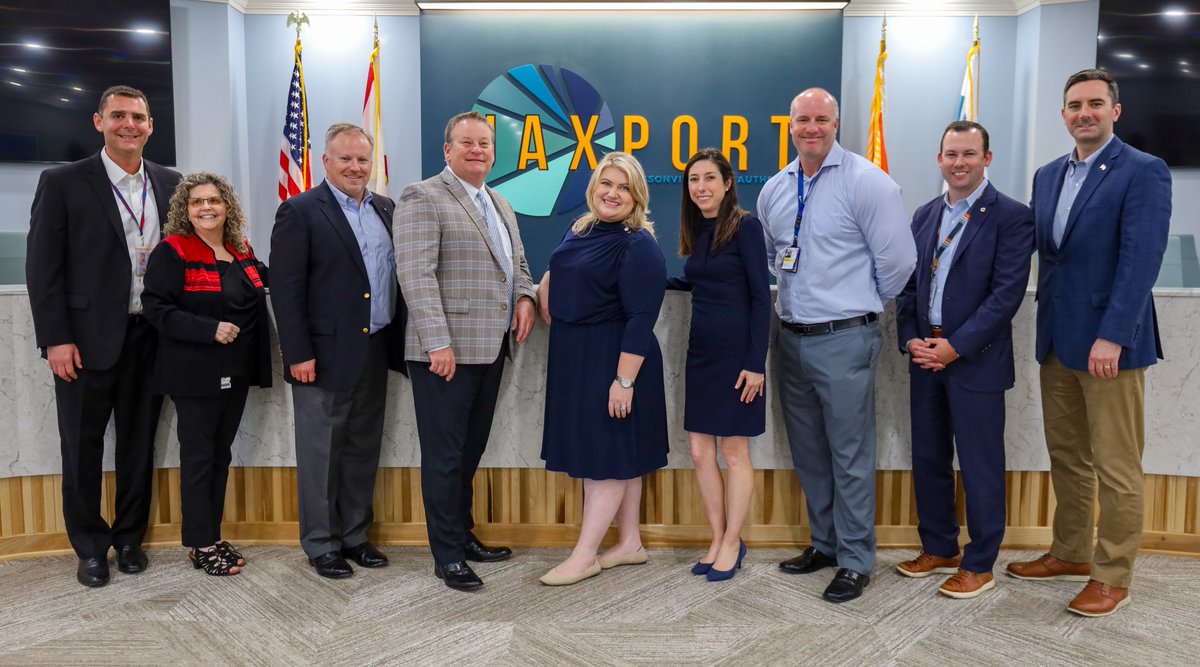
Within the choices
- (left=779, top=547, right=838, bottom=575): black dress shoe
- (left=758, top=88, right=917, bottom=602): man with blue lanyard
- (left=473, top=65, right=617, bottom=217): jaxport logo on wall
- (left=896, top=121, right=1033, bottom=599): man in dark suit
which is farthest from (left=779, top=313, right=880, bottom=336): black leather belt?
(left=473, top=65, right=617, bottom=217): jaxport logo on wall

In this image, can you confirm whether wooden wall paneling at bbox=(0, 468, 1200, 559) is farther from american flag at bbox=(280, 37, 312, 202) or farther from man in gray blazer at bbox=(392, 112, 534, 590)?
american flag at bbox=(280, 37, 312, 202)

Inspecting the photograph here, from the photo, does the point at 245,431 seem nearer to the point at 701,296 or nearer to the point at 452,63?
the point at 701,296

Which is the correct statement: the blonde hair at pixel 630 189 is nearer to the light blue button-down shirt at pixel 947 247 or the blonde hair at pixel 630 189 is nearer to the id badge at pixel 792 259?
the id badge at pixel 792 259

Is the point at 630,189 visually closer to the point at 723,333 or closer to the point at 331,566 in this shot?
the point at 723,333

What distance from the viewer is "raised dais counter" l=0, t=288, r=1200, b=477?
308 centimetres

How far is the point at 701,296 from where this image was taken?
112 inches

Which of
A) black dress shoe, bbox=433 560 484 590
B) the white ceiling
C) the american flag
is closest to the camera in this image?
black dress shoe, bbox=433 560 484 590

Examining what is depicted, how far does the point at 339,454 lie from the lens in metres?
3.03

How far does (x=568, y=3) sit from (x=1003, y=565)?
4781 mm

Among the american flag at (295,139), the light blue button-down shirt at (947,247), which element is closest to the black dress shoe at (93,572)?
the light blue button-down shirt at (947,247)

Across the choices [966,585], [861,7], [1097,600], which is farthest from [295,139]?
[1097,600]

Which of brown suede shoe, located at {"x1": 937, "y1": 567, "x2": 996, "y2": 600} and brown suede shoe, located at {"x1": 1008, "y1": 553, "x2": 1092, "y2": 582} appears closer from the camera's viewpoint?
brown suede shoe, located at {"x1": 937, "y1": 567, "x2": 996, "y2": 600}

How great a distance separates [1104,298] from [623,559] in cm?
189

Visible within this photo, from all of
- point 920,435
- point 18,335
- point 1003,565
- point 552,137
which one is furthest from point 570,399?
point 552,137
